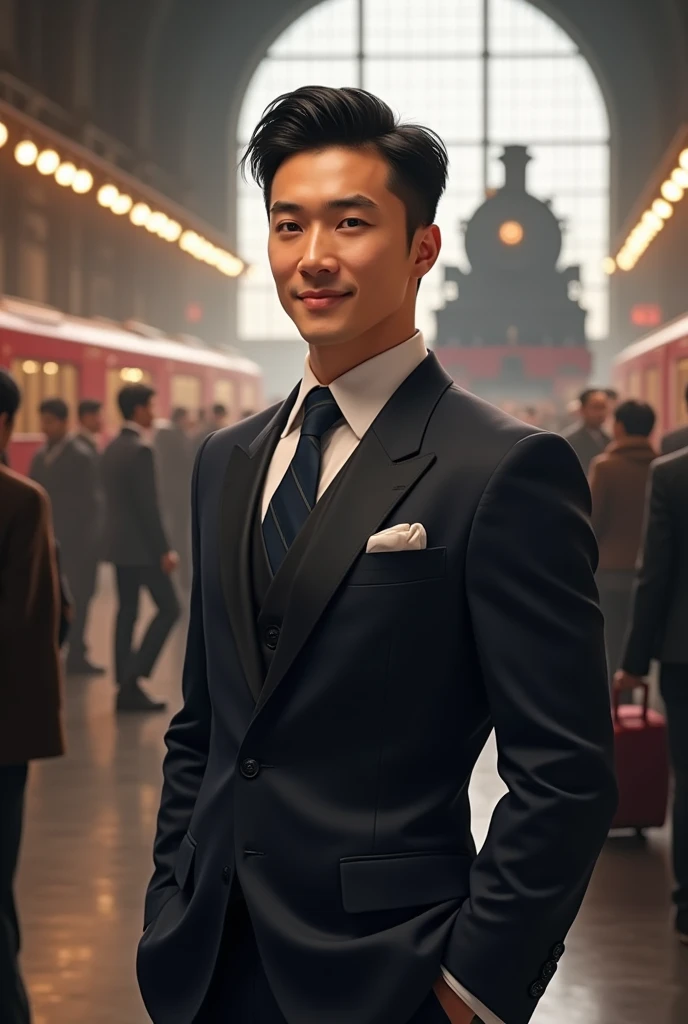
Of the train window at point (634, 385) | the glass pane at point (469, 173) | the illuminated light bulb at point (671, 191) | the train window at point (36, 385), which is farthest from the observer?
the glass pane at point (469, 173)

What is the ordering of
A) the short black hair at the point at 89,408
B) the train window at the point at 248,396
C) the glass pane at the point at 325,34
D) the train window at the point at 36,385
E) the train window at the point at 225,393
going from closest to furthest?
the short black hair at the point at 89,408
the train window at the point at 36,385
the train window at the point at 225,393
the train window at the point at 248,396
the glass pane at the point at 325,34

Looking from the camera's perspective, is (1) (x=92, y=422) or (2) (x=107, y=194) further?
(2) (x=107, y=194)

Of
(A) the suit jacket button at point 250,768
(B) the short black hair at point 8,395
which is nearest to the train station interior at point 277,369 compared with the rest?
(A) the suit jacket button at point 250,768

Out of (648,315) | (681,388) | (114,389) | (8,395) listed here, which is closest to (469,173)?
(648,315)

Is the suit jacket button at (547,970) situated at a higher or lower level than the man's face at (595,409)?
lower

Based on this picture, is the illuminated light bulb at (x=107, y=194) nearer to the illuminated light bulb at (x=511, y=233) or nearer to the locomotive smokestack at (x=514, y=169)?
the illuminated light bulb at (x=511, y=233)

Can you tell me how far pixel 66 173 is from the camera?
1997cm

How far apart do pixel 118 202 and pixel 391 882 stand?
21.8 metres

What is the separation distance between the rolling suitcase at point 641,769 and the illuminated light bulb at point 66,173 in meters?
15.1

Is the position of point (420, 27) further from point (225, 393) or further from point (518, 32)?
point (225, 393)

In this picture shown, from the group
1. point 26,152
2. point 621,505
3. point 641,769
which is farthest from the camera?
point 26,152

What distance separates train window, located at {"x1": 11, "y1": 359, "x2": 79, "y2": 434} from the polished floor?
7.38m

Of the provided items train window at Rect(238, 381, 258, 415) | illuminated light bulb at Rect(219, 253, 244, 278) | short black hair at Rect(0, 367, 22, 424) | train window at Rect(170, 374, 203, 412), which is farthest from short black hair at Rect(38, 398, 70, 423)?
illuminated light bulb at Rect(219, 253, 244, 278)

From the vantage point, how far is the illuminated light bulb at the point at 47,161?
18.7 metres
